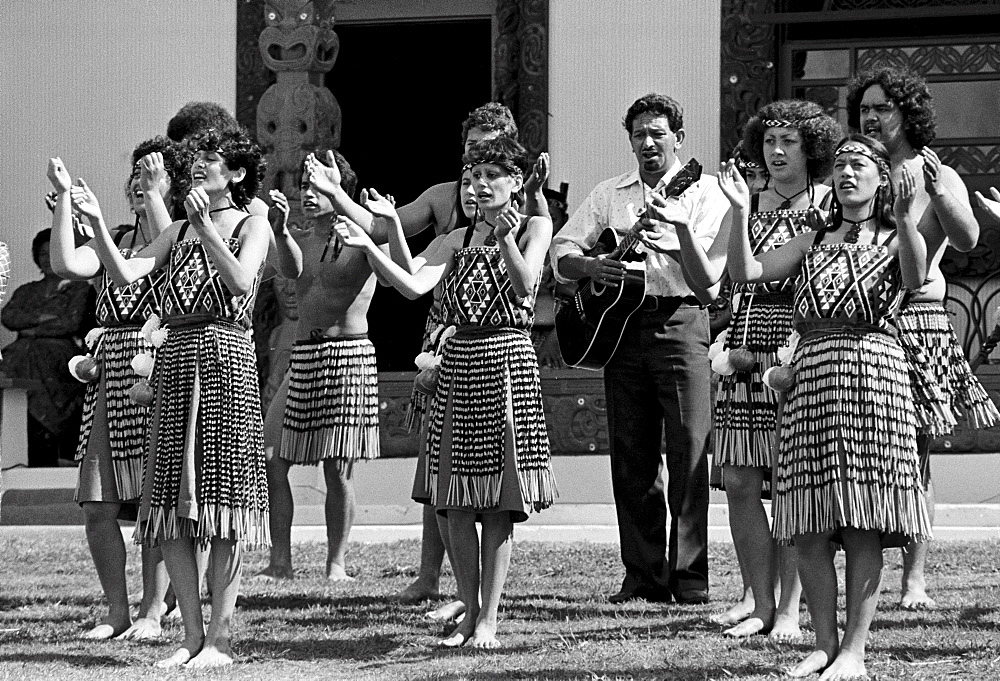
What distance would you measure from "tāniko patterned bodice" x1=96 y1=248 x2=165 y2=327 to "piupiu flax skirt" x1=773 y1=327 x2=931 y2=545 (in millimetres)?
2463

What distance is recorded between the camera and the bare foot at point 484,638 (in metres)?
5.42

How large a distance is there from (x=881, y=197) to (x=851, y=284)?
334 mm

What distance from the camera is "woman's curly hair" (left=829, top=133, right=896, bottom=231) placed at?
196 inches

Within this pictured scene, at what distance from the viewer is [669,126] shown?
653cm

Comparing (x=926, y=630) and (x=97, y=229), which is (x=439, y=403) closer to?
(x=97, y=229)

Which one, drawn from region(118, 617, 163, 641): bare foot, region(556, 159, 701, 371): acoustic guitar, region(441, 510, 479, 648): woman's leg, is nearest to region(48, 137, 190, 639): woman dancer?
region(118, 617, 163, 641): bare foot

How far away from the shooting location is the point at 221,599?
5.25 metres

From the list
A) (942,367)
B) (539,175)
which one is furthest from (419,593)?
(942,367)

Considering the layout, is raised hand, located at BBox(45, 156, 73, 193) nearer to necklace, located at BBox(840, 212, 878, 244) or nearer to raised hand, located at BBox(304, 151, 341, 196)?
raised hand, located at BBox(304, 151, 341, 196)

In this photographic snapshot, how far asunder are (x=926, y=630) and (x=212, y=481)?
2.52 meters

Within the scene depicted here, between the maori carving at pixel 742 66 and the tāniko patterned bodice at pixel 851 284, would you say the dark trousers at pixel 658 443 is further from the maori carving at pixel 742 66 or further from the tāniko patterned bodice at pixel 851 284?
the maori carving at pixel 742 66

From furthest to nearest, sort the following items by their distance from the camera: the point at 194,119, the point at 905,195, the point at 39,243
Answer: the point at 39,243
the point at 194,119
the point at 905,195

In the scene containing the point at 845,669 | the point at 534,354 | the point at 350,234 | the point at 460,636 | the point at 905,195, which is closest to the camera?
the point at 905,195

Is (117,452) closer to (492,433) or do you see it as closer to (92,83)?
(492,433)
